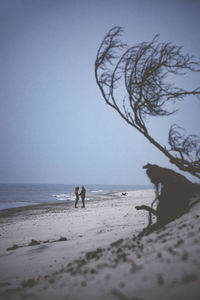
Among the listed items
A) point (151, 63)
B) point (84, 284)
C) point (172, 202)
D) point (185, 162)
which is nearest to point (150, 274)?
point (84, 284)

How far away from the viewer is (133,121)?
5.12 metres

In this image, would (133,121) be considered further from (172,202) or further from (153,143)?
(172,202)

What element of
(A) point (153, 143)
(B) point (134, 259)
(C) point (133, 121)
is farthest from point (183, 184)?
(B) point (134, 259)

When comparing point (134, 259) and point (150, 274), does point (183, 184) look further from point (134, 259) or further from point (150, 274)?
point (150, 274)

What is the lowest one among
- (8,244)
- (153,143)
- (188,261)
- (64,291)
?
(8,244)

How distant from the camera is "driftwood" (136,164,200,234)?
4965 mm

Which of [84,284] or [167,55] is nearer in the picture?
[84,284]

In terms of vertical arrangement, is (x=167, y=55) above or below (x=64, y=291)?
above

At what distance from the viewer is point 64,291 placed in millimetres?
2336

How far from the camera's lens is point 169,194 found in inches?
205

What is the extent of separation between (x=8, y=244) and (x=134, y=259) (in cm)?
620

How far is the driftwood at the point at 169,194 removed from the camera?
4.96 meters

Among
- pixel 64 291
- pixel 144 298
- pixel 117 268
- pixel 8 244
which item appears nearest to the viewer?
pixel 144 298

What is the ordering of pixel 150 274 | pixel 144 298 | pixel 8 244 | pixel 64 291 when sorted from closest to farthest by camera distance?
pixel 144 298 < pixel 150 274 < pixel 64 291 < pixel 8 244
